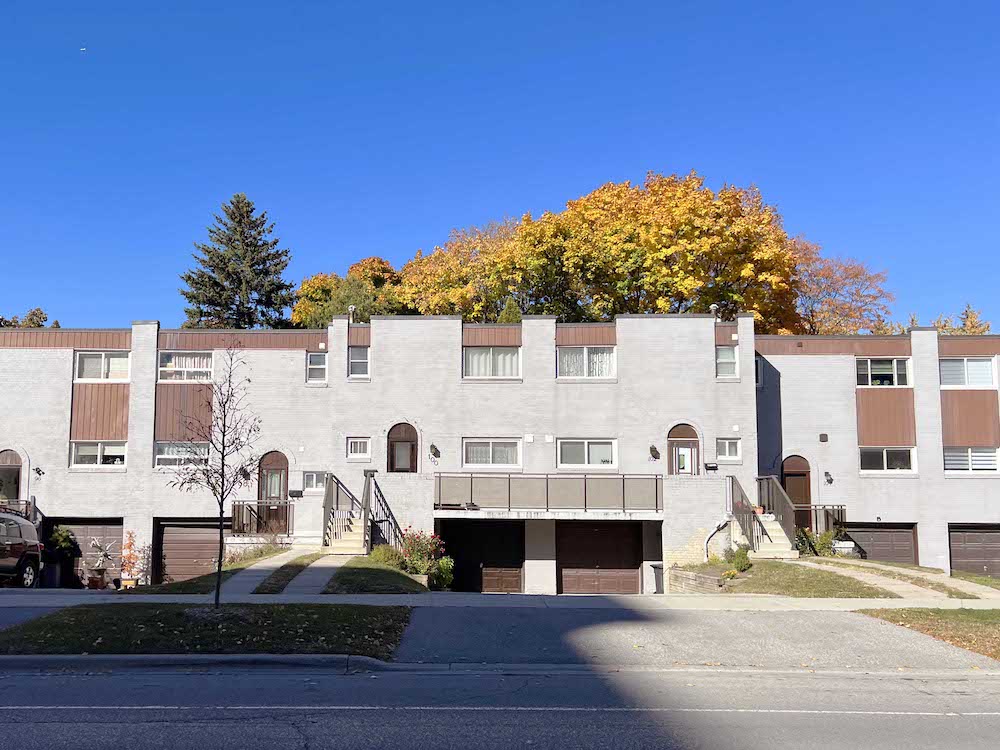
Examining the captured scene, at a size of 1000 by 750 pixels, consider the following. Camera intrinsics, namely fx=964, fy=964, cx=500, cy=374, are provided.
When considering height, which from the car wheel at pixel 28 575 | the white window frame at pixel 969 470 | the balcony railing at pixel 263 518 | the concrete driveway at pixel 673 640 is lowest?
the car wheel at pixel 28 575

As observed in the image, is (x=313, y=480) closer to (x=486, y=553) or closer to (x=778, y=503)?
(x=486, y=553)

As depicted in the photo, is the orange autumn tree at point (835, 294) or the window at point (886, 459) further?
the orange autumn tree at point (835, 294)

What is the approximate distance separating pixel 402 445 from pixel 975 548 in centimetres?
1912

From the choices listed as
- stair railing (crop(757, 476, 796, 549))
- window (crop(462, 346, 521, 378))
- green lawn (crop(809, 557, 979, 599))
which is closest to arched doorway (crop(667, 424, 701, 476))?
stair railing (crop(757, 476, 796, 549))

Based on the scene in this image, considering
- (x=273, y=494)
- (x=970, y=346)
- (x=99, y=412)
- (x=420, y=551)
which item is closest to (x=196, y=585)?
(x=420, y=551)

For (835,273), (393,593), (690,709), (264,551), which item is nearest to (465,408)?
(264,551)

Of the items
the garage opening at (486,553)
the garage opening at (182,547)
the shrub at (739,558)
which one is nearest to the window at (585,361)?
the garage opening at (486,553)

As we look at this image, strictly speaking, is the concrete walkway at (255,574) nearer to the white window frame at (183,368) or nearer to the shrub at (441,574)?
the shrub at (441,574)

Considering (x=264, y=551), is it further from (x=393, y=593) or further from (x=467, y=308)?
(x=467, y=308)

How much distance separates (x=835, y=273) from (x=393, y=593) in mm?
43201

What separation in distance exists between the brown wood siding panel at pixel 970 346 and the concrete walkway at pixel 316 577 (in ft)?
69.6

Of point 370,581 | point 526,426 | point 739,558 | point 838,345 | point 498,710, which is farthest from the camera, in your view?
point 838,345

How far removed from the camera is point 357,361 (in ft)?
103

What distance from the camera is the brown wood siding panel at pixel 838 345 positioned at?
32.3 meters
